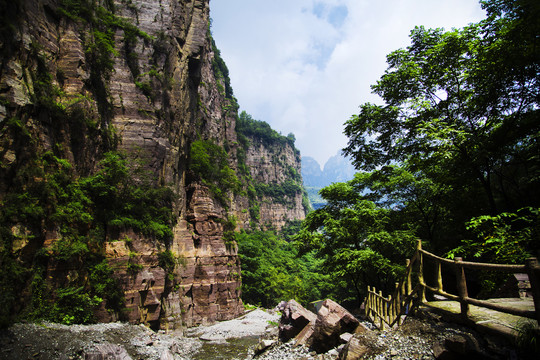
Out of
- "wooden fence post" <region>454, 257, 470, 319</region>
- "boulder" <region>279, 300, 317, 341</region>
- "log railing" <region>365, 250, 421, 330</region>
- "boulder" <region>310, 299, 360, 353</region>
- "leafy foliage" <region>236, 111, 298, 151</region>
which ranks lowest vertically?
"boulder" <region>279, 300, 317, 341</region>

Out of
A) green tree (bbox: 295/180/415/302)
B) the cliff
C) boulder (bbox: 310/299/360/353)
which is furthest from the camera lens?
green tree (bbox: 295/180/415/302)

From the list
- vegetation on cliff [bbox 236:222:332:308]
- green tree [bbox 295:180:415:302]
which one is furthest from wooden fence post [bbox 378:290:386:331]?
vegetation on cliff [bbox 236:222:332:308]

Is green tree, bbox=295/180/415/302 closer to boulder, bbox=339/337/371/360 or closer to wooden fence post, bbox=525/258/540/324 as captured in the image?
boulder, bbox=339/337/371/360

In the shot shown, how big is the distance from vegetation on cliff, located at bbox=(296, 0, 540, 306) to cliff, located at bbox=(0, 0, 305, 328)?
40.0 ft

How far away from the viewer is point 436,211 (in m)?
15.3

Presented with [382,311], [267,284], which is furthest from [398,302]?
[267,284]

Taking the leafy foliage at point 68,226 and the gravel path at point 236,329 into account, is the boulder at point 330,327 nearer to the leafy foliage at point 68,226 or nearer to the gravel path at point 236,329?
the leafy foliage at point 68,226

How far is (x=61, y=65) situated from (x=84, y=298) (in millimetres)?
14189

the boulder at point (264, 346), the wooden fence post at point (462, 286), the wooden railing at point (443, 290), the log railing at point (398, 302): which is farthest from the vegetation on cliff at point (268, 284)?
the wooden fence post at point (462, 286)

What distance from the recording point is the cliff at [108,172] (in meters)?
12.8

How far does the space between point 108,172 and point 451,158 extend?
19259mm

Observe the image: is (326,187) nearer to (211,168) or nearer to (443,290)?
(443,290)

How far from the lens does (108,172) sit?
61.2ft

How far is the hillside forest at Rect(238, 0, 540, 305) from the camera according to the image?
7902 millimetres
